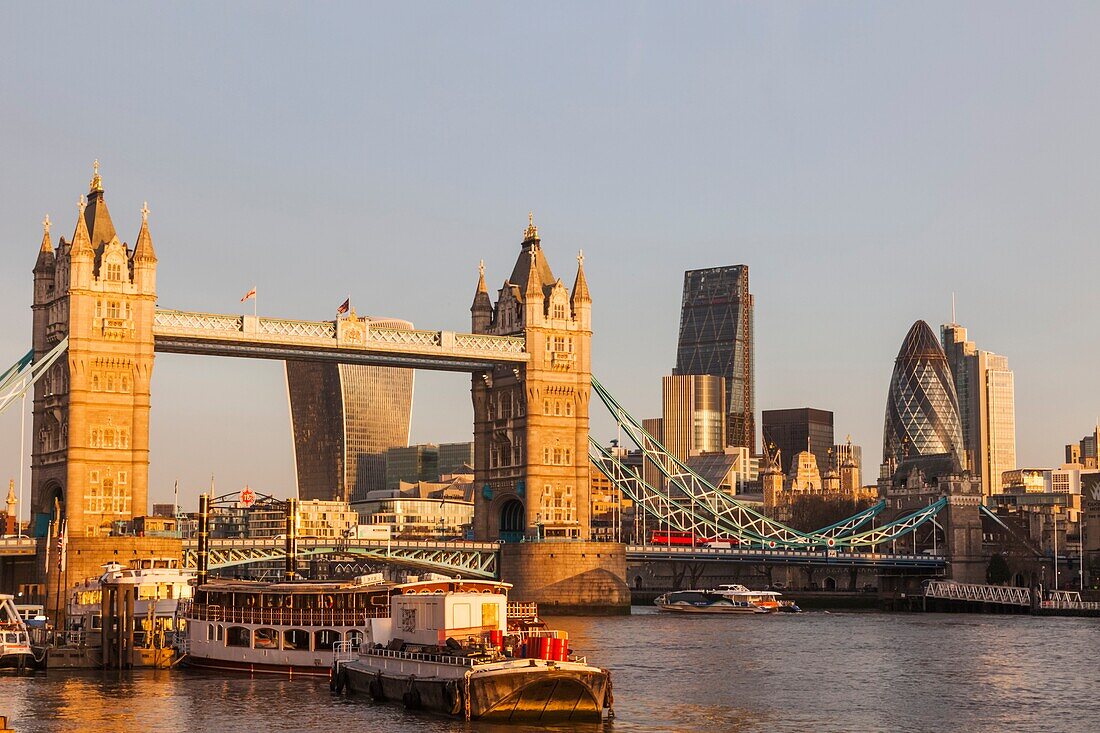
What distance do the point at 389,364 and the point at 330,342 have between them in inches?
297

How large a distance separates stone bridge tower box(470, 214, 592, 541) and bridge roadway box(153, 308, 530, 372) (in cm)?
255

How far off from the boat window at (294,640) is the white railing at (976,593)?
306 ft

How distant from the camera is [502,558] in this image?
141375 mm

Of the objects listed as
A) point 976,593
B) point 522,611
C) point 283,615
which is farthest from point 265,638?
point 976,593

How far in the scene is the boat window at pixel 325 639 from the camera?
7875cm

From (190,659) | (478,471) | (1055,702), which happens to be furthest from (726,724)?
(478,471)

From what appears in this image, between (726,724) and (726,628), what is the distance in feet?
207

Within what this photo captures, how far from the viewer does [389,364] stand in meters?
138

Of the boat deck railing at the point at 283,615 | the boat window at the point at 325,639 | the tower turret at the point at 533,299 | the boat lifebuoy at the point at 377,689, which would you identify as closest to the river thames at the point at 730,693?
the boat lifebuoy at the point at 377,689

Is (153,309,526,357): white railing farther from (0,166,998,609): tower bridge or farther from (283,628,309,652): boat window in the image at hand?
(283,628,309,652): boat window

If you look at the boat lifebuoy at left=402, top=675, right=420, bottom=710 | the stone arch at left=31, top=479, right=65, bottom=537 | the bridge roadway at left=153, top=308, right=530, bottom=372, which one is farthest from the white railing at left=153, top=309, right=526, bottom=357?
the boat lifebuoy at left=402, top=675, right=420, bottom=710

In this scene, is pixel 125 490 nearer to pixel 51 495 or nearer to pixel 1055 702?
pixel 51 495

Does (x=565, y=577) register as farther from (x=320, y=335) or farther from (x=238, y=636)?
(x=238, y=636)

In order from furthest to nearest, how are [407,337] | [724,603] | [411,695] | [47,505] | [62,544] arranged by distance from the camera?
[724,603]
[407,337]
[47,505]
[62,544]
[411,695]
